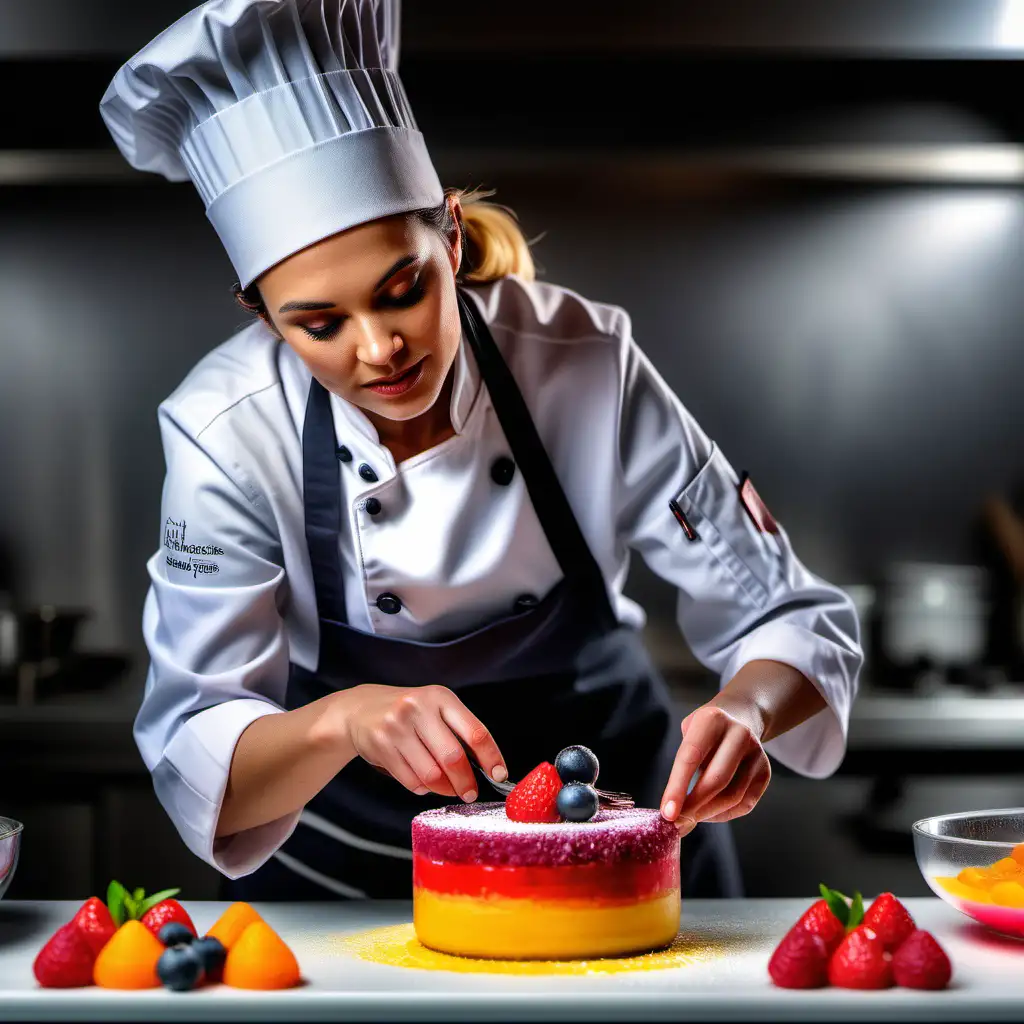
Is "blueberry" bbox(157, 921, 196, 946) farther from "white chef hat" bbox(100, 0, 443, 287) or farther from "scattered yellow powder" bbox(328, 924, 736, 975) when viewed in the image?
"white chef hat" bbox(100, 0, 443, 287)

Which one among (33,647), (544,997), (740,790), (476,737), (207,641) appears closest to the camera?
(544,997)

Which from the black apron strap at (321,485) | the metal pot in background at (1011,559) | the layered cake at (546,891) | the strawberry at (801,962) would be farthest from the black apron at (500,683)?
the metal pot in background at (1011,559)

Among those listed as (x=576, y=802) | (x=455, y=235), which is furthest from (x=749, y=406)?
(x=576, y=802)

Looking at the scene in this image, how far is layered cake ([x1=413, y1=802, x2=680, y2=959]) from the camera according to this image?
4.07ft

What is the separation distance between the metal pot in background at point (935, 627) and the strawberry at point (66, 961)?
7.08ft

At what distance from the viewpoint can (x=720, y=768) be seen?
1339mm

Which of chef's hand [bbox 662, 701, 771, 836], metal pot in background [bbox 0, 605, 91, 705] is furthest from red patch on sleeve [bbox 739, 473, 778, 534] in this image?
metal pot in background [bbox 0, 605, 91, 705]

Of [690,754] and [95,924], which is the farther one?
[690,754]

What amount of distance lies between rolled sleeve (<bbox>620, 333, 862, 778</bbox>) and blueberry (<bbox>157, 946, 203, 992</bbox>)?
0.77m

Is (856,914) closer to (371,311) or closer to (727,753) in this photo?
(727,753)

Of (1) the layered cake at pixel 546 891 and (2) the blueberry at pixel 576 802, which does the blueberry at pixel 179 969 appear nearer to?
(1) the layered cake at pixel 546 891

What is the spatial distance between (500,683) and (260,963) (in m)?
0.66

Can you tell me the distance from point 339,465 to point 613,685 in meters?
0.50

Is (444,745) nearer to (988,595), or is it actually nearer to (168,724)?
(168,724)
